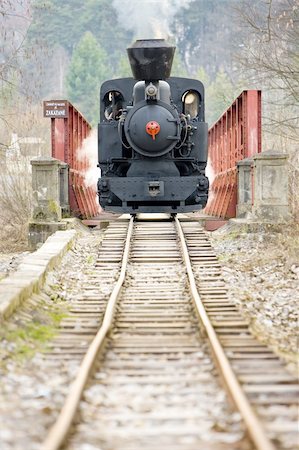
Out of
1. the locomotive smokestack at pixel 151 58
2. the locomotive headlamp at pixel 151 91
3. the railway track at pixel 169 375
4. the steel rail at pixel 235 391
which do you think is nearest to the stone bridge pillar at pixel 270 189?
the locomotive headlamp at pixel 151 91

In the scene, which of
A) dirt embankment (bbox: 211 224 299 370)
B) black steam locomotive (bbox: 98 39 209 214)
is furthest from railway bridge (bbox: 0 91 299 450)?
black steam locomotive (bbox: 98 39 209 214)

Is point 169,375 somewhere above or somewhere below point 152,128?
below

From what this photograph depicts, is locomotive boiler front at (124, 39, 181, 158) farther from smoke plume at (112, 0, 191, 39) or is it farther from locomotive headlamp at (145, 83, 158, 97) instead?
smoke plume at (112, 0, 191, 39)

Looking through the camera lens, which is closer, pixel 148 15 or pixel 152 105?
pixel 152 105

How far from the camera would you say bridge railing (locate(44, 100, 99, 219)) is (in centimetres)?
1634

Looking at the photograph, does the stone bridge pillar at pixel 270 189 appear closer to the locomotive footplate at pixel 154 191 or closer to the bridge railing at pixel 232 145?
the locomotive footplate at pixel 154 191

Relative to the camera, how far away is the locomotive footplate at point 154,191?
14289 millimetres

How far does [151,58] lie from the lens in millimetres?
13484

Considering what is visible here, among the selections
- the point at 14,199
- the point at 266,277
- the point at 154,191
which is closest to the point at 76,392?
the point at 266,277

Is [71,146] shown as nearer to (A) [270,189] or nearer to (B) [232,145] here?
(B) [232,145]

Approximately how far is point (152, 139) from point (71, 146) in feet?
12.5

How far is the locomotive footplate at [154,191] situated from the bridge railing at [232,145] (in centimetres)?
169

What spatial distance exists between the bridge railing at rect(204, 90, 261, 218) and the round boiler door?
6.71 ft

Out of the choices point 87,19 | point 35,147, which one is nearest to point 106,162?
point 35,147
